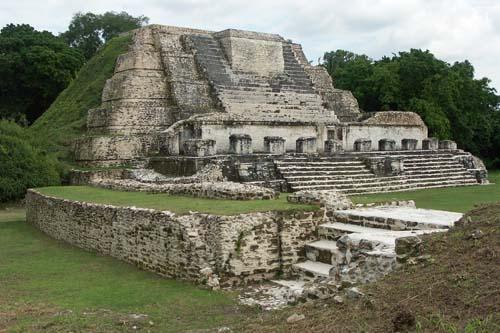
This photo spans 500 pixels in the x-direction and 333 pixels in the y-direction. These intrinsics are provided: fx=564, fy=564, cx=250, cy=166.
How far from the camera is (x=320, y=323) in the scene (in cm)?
497

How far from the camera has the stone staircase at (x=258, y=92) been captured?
2117 cm

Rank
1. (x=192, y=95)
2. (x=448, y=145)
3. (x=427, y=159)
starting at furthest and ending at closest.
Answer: (x=448, y=145) → (x=192, y=95) → (x=427, y=159)

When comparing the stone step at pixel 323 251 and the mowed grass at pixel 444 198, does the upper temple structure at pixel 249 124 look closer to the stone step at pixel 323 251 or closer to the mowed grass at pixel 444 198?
the mowed grass at pixel 444 198

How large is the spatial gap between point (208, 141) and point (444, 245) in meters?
11.4

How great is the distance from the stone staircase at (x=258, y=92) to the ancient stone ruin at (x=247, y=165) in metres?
0.06

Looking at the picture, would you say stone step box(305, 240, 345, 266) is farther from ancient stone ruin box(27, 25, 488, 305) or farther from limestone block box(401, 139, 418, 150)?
limestone block box(401, 139, 418, 150)

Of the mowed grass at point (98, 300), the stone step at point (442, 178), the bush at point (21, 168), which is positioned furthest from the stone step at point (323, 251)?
the bush at point (21, 168)

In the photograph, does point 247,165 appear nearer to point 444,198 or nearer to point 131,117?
point 444,198

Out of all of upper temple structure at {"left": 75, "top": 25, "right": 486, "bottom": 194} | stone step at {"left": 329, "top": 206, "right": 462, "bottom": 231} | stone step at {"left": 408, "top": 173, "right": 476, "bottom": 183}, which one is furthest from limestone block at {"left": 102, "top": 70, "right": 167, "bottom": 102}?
stone step at {"left": 329, "top": 206, "right": 462, "bottom": 231}

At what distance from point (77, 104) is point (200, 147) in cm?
879

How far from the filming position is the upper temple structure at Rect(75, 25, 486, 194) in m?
16.9

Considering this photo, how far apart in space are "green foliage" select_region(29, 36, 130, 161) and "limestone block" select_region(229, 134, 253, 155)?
6.26m

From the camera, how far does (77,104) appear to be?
2286 centimetres

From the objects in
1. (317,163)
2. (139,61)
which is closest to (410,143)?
(317,163)
